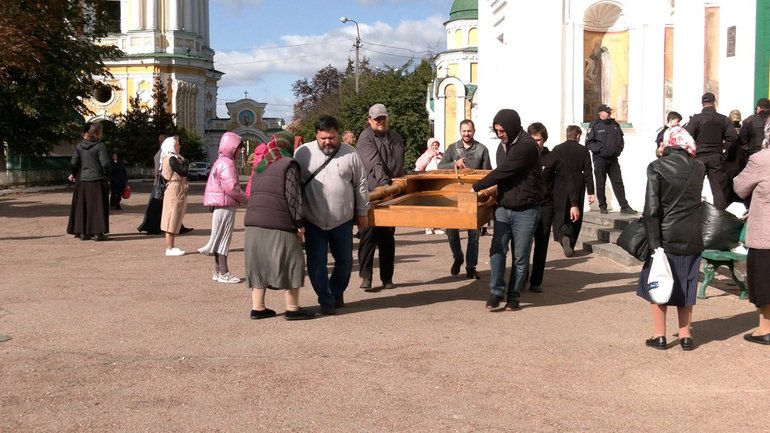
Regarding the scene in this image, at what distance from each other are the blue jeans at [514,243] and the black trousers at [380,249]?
1.65 meters

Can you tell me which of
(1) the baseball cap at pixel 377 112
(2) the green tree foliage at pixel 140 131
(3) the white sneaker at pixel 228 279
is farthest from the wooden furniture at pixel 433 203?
(2) the green tree foliage at pixel 140 131

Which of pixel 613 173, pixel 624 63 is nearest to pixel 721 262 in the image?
pixel 613 173

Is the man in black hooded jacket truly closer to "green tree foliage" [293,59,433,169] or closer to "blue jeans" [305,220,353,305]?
"blue jeans" [305,220,353,305]

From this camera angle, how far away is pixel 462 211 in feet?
28.6

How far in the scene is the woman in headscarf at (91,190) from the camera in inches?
666

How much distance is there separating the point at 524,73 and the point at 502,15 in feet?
15.3

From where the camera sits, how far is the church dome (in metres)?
58.9

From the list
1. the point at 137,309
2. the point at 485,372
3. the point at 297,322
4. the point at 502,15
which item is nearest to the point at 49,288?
the point at 137,309

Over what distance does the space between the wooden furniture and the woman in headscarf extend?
25.6 feet

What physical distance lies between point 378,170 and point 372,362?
3.97 meters

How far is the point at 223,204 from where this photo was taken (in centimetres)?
1179

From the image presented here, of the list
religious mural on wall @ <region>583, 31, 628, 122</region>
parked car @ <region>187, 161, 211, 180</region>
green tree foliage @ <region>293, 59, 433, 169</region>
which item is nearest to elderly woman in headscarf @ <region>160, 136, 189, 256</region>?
religious mural on wall @ <region>583, 31, 628, 122</region>

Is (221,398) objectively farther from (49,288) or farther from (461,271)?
(461,271)

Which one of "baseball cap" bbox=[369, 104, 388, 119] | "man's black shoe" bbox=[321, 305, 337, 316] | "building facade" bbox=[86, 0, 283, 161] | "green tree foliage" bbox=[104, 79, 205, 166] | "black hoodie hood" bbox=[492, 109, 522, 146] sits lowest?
"man's black shoe" bbox=[321, 305, 337, 316]
